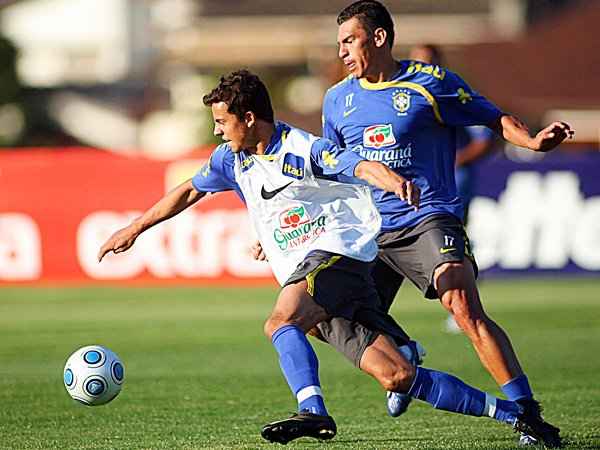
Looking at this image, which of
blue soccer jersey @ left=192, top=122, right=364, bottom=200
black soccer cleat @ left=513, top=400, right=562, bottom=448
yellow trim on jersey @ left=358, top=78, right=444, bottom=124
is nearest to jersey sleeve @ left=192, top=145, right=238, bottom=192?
blue soccer jersey @ left=192, top=122, right=364, bottom=200

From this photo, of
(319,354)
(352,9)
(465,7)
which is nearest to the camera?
(352,9)

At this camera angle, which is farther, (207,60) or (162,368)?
(207,60)

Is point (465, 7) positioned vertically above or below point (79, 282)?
above

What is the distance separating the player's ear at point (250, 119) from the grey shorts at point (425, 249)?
1.32 meters

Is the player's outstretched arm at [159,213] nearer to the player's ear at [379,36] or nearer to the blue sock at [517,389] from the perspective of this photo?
the player's ear at [379,36]

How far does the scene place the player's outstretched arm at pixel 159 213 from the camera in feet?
26.5

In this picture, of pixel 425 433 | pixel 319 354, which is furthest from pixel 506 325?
pixel 425 433

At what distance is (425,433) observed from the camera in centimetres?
839

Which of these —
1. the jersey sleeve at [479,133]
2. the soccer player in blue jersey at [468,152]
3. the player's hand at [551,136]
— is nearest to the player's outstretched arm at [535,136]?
the player's hand at [551,136]

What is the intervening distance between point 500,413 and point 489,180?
40.4 feet

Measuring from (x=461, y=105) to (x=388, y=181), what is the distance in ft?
4.77

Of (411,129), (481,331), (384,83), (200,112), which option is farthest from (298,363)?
(200,112)

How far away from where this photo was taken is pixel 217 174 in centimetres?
792

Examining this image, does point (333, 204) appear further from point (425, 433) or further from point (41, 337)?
point (41, 337)
